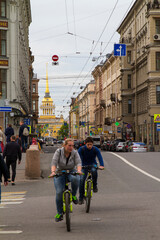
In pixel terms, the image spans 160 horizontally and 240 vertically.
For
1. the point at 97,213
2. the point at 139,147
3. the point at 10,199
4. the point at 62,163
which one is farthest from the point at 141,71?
the point at 62,163

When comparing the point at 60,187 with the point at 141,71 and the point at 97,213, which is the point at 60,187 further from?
the point at 141,71

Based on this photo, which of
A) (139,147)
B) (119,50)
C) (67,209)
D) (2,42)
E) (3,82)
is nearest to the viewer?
(67,209)

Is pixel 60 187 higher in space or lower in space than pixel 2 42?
lower

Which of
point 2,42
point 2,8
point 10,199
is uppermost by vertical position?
point 2,8

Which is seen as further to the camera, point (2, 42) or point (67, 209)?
point (2, 42)

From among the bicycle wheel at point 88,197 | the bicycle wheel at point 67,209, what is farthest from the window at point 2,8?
the bicycle wheel at point 67,209

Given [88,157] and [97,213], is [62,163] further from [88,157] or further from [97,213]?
[88,157]

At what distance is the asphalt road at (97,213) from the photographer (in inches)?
331

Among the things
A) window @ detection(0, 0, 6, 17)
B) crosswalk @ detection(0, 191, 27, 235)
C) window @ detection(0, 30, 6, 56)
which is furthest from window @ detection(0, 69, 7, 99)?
crosswalk @ detection(0, 191, 27, 235)

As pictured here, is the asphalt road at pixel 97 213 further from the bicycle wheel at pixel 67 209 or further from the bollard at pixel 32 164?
the bollard at pixel 32 164

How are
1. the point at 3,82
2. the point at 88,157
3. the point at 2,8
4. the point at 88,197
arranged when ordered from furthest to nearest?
the point at 2,8, the point at 3,82, the point at 88,157, the point at 88,197

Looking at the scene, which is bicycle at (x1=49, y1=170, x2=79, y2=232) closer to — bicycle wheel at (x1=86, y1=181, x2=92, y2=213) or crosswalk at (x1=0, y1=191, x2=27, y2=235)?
crosswalk at (x1=0, y1=191, x2=27, y2=235)

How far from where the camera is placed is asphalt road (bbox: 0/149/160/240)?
27.6 ft

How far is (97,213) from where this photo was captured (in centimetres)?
1089
